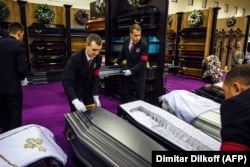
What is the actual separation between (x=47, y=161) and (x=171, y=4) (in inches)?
395

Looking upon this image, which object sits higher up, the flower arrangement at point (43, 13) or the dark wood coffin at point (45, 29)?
the flower arrangement at point (43, 13)

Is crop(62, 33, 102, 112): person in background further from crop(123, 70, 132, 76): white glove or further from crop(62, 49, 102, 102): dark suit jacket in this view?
crop(123, 70, 132, 76): white glove

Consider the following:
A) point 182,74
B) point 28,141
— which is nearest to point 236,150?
point 28,141

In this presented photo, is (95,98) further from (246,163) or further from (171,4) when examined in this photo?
(171,4)

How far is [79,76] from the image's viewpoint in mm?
2285

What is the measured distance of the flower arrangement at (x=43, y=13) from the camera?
19.8 feet

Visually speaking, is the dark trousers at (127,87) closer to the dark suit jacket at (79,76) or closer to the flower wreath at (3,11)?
the dark suit jacket at (79,76)

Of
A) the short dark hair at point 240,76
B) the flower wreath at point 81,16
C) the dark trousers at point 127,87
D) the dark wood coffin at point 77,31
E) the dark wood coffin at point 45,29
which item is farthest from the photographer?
the flower wreath at point 81,16

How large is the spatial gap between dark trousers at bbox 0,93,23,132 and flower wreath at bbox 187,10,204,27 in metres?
6.18

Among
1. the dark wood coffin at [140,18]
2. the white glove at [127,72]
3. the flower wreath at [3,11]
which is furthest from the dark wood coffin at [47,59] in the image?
the white glove at [127,72]

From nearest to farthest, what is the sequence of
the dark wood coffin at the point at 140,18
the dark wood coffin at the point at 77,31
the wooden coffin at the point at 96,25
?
1. the dark wood coffin at the point at 140,18
2. the wooden coffin at the point at 96,25
3. the dark wood coffin at the point at 77,31

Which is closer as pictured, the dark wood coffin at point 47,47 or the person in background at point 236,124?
the person in background at point 236,124

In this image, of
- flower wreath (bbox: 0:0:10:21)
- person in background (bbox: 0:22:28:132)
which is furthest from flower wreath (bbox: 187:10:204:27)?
flower wreath (bbox: 0:0:10:21)

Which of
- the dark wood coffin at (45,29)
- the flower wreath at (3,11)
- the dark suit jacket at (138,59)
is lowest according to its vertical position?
the dark suit jacket at (138,59)
